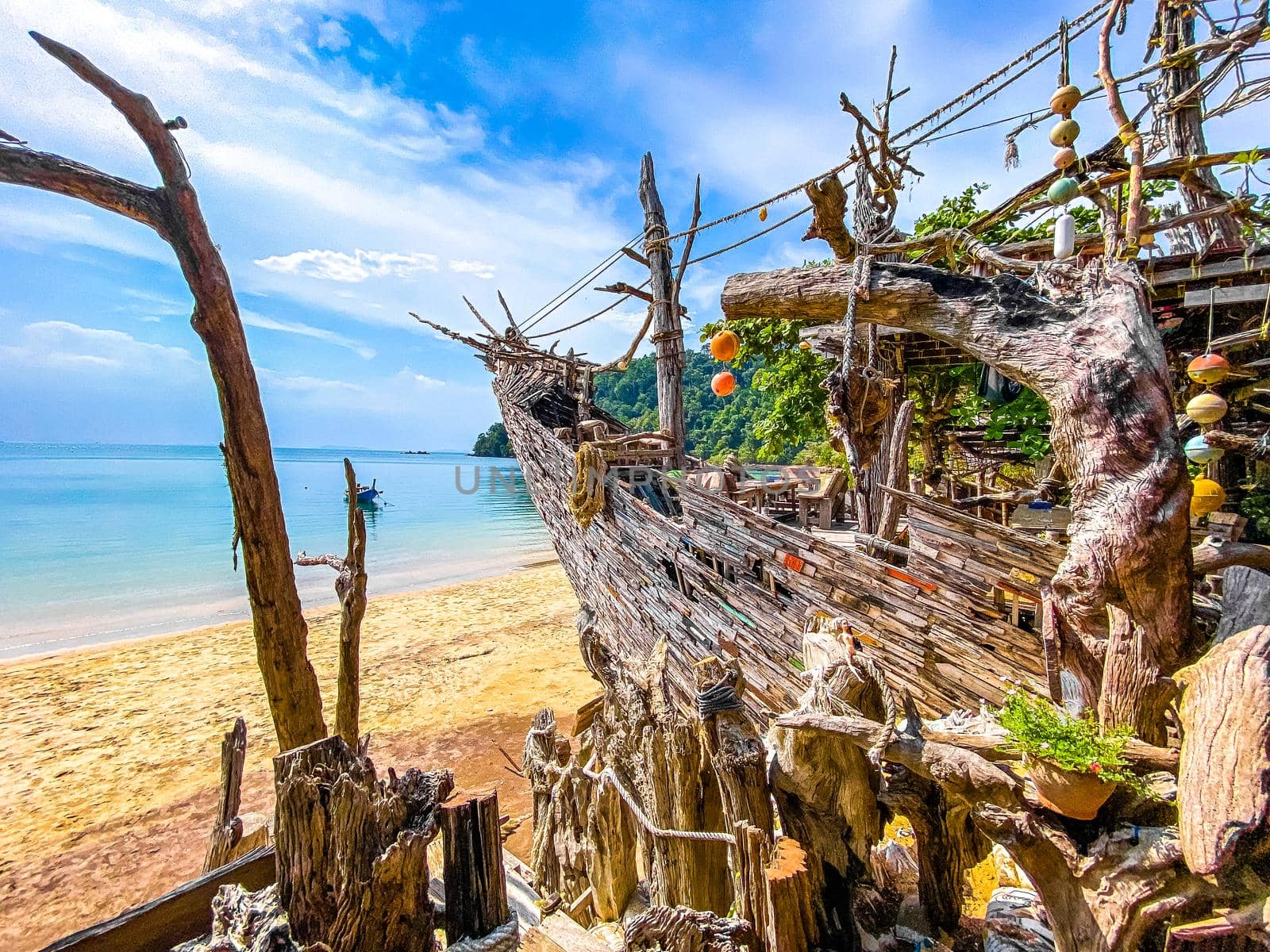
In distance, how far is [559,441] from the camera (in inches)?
289

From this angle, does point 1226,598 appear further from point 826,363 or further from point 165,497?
point 165,497

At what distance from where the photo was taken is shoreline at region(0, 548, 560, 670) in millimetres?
11602

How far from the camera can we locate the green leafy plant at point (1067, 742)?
1172 mm

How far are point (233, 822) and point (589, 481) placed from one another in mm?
3837

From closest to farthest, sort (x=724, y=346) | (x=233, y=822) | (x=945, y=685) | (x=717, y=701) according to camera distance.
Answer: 1. (x=717, y=701)
2. (x=233, y=822)
3. (x=945, y=685)
4. (x=724, y=346)

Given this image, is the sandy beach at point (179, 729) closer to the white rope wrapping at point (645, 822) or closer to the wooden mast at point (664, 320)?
the white rope wrapping at point (645, 822)

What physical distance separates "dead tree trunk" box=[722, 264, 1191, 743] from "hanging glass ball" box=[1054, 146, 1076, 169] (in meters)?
2.64

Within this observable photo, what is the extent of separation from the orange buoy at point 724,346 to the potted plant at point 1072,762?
15.1ft

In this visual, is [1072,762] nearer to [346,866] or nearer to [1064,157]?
[346,866]

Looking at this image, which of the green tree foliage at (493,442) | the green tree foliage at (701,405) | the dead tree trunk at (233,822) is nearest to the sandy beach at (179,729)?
the dead tree trunk at (233,822)

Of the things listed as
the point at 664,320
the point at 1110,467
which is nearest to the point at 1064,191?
the point at 1110,467

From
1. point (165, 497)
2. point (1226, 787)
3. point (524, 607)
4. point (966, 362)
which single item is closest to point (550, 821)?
point (1226, 787)

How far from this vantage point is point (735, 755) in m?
1.95

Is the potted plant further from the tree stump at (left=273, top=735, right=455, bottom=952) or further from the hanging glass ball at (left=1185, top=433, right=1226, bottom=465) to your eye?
the hanging glass ball at (left=1185, top=433, right=1226, bottom=465)
